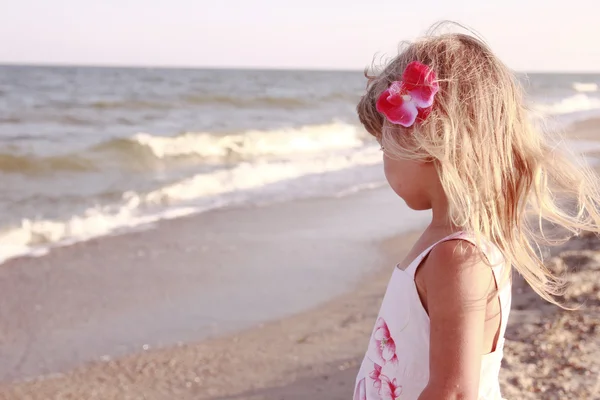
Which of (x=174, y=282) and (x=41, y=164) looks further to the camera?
(x=41, y=164)

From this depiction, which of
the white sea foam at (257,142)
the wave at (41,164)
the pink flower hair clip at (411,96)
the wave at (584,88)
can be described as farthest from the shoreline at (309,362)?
the wave at (584,88)

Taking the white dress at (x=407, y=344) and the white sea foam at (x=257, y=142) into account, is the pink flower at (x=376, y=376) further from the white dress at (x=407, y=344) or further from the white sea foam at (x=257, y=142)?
the white sea foam at (x=257, y=142)

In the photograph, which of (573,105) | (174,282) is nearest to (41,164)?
(174,282)

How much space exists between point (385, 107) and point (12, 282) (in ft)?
15.3

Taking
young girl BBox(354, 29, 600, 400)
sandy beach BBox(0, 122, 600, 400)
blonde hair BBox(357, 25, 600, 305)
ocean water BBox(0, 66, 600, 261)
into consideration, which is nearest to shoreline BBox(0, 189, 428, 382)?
sandy beach BBox(0, 122, 600, 400)

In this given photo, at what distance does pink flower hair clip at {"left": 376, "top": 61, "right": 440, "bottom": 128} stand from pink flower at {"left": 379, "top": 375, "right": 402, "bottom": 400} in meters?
0.60

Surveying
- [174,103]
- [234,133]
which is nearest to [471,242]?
[234,133]

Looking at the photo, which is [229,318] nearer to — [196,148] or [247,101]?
[196,148]

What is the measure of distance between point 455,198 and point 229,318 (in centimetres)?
356

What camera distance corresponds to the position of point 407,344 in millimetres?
1579

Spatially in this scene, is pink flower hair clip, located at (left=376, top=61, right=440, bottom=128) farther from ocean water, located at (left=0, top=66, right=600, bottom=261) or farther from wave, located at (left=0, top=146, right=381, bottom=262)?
wave, located at (left=0, top=146, right=381, bottom=262)

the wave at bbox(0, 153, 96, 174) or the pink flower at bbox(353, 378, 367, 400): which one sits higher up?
the pink flower at bbox(353, 378, 367, 400)

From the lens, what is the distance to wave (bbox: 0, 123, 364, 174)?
11.4m

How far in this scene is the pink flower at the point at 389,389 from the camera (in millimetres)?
1628
